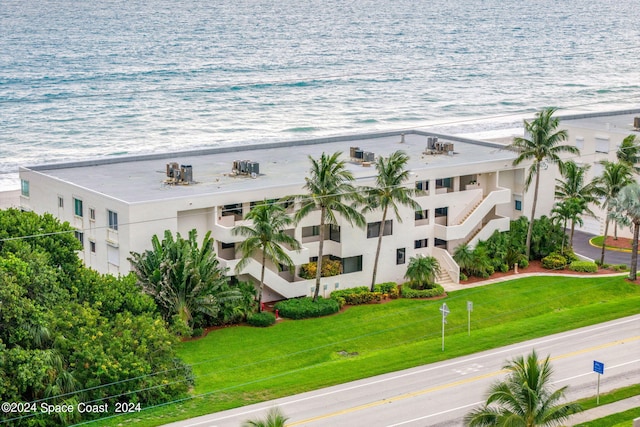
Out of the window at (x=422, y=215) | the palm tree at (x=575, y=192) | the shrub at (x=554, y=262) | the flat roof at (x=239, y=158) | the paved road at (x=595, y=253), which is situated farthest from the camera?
the paved road at (x=595, y=253)

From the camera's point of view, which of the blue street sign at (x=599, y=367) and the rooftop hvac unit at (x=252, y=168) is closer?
the blue street sign at (x=599, y=367)

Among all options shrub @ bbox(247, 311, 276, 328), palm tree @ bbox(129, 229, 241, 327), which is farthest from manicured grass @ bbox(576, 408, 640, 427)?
palm tree @ bbox(129, 229, 241, 327)

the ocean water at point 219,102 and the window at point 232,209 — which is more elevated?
the window at point 232,209

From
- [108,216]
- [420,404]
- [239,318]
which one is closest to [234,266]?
[239,318]

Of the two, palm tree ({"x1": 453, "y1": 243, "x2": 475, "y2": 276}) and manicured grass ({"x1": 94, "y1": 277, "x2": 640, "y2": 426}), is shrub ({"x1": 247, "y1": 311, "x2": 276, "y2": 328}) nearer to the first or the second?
manicured grass ({"x1": 94, "y1": 277, "x2": 640, "y2": 426})

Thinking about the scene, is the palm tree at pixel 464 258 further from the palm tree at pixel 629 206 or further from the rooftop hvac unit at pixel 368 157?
the palm tree at pixel 629 206

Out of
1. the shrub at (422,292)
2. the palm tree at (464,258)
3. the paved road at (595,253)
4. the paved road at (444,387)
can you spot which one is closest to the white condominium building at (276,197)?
the palm tree at (464,258)
